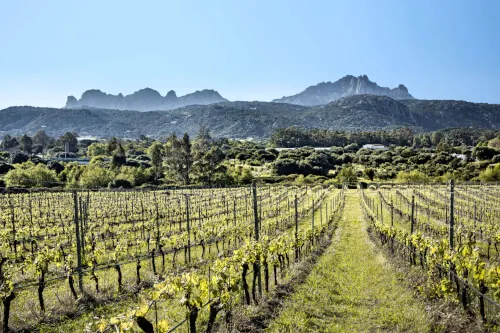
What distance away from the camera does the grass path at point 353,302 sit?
7.59 meters

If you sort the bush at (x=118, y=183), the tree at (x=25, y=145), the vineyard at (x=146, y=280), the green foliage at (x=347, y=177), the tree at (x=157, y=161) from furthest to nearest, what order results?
the tree at (x=25, y=145) < the tree at (x=157, y=161) < the green foliage at (x=347, y=177) < the bush at (x=118, y=183) < the vineyard at (x=146, y=280)

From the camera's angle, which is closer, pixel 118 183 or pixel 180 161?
pixel 118 183

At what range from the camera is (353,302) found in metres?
9.00

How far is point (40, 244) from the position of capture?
17219 mm

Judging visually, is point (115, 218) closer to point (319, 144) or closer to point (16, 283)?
point (16, 283)

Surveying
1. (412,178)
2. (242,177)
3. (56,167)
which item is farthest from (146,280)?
(56,167)

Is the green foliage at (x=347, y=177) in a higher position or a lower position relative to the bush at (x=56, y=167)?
lower

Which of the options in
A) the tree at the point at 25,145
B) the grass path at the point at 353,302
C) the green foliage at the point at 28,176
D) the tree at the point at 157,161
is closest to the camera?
the grass path at the point at 353,302

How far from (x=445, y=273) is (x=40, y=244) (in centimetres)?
1714

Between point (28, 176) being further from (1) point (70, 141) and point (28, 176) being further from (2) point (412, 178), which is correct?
(1) point (70, 141)

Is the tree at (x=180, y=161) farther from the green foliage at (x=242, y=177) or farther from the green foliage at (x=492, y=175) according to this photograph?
the green foliage at (x=492, y=175)

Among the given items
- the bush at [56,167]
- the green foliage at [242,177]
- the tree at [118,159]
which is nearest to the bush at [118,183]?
the tree at [118,159]

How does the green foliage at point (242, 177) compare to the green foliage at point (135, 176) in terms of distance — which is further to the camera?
the green foliage at point (242, 177)

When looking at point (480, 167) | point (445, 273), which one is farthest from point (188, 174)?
point (445, 273)
